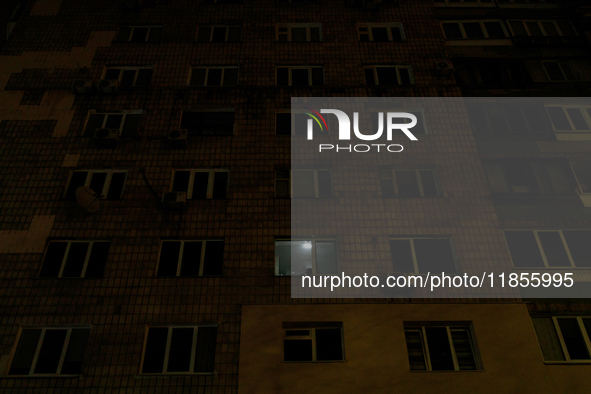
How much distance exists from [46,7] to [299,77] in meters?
13.1

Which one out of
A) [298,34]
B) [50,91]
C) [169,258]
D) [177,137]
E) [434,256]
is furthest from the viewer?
[298,34]

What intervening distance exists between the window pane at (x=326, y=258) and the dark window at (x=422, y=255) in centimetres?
191

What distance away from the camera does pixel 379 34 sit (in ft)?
59.5

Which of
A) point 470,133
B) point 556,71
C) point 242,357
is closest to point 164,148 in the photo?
point 242,357

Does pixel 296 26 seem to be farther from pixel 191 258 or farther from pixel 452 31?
pixel 191 258

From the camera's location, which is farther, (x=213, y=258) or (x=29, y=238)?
(x=213, y=258)

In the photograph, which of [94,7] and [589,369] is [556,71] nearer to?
[589,369]

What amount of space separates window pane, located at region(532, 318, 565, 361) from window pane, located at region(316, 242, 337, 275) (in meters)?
6.35

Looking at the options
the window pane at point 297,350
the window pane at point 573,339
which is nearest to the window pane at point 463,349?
the window pane at point 573,339

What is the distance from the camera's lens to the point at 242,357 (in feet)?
33.7

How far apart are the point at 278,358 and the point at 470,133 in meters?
10.9

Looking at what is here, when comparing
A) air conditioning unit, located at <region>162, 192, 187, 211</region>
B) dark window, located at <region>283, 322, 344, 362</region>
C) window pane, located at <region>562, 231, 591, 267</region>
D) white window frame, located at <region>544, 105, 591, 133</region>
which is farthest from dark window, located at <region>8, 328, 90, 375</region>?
white window frame, located at <region>544, 105, 591, 133</region>

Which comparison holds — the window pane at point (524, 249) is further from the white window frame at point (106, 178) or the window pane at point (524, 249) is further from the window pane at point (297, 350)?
the white window frame at point (106, 178)

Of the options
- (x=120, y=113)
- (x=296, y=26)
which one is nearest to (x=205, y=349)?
(x=120, y=113)
